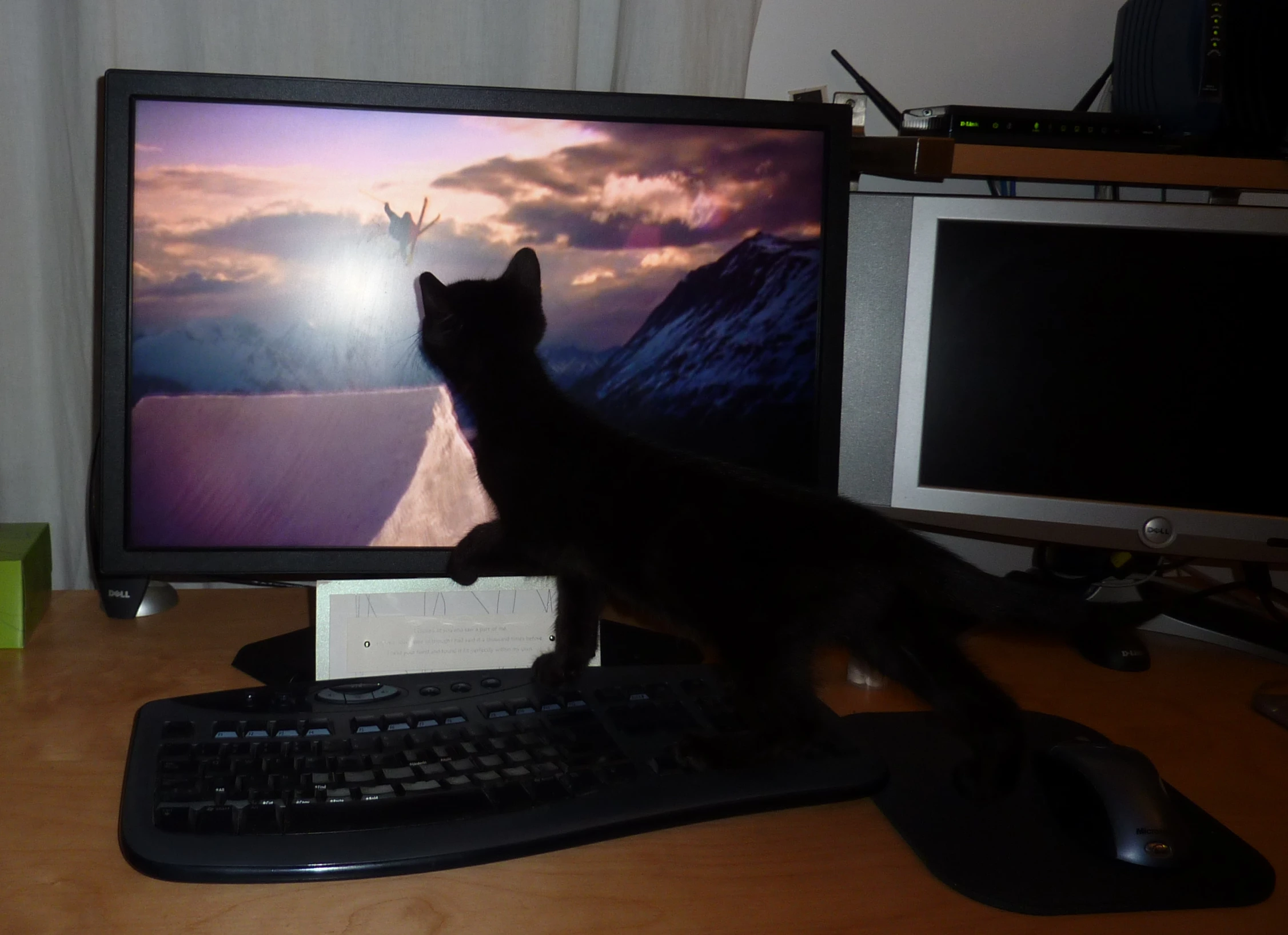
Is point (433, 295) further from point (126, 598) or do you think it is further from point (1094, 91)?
point (1094, 91)

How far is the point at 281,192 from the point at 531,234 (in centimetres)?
19

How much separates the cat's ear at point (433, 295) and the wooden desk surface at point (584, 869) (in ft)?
1.13

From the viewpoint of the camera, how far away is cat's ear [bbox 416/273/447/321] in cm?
72

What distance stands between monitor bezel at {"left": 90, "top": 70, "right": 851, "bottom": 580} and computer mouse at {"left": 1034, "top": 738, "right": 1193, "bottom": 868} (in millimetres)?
305

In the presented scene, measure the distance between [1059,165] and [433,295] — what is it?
613 mm

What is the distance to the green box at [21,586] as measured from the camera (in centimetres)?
83

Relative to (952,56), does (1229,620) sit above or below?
below

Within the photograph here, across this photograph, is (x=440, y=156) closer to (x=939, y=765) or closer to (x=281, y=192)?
(x=281, y=192)

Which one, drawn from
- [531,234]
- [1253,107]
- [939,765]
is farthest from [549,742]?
[1253,107]

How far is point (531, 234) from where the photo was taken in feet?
2.64

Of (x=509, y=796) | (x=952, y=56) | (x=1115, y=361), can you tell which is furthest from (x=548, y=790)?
(x=952, y=56)

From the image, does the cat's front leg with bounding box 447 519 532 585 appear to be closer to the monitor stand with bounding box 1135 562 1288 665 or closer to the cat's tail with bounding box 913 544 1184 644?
the cat's tail with bounding box 913 544 1184 644

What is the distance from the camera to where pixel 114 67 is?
0.96 meters

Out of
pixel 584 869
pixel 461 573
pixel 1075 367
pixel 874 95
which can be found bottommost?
pixel 584 869
